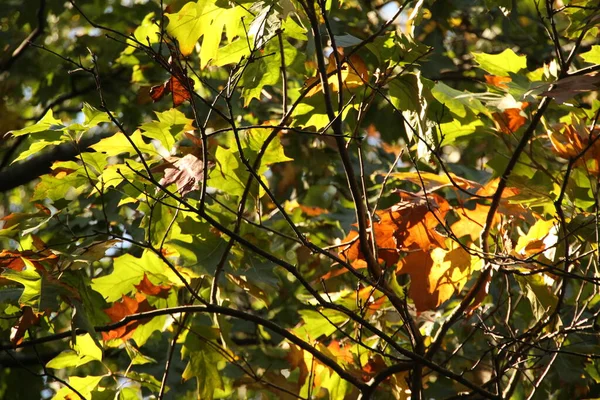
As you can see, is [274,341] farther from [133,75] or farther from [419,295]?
[419,295]

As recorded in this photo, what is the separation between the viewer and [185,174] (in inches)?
56.1

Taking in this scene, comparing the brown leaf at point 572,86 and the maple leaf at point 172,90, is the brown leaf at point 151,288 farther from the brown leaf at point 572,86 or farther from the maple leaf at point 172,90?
the brown leaf at point 572,86

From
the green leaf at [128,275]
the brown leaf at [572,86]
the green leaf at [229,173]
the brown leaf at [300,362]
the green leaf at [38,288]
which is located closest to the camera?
the brown leaf at [572,86]

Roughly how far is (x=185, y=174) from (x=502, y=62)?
0.69 meters

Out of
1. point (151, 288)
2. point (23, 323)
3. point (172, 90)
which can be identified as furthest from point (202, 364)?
point (172, 90)

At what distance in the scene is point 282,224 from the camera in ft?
8.72

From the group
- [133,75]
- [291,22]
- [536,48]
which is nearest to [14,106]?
[133,75]

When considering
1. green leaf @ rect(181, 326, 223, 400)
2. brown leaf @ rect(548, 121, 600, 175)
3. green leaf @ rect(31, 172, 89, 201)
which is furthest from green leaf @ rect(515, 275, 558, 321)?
green leaf @ rect(31, 172, 89, 201)

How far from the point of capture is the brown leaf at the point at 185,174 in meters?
1.39

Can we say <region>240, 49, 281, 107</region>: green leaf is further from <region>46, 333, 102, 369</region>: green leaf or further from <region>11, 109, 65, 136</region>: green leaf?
<region>46, 333, 102, 369</region>: green leaf

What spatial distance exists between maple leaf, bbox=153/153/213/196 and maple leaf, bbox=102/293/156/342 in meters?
0.42

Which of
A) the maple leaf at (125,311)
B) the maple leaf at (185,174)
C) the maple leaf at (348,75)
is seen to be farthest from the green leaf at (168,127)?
the maple leaf at (125,311)

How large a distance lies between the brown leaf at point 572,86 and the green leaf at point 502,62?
240mm

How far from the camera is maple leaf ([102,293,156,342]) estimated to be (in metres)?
1.74
